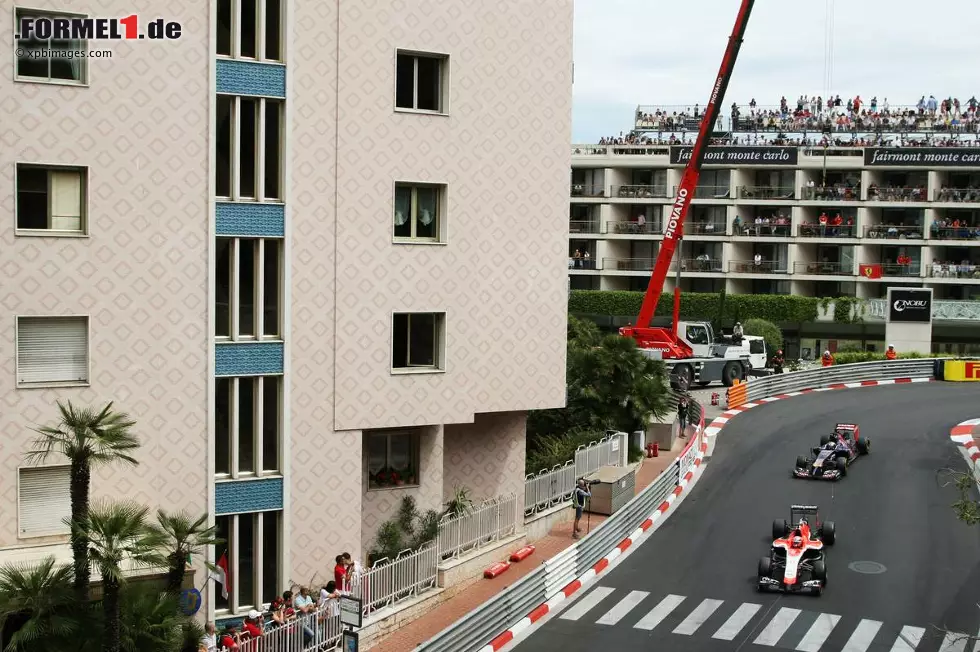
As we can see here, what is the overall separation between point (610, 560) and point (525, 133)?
36.6 feet

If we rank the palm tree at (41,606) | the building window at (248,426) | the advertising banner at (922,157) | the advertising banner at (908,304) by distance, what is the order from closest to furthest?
the palm tree at (41,606)
the building window at (248,426)
the advertising banner at (908,304)
the advertising banner at (922,157)

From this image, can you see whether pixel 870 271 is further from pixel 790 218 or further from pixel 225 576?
pixel 225 576

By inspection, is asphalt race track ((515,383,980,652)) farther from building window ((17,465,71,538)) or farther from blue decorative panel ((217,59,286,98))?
blue decorative panel ((217,59,286,98))

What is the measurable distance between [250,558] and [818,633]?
40.5ft

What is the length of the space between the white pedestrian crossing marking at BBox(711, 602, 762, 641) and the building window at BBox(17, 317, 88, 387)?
14.4 m

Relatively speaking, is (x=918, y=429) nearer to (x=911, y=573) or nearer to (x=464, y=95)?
(x=911, y=573)

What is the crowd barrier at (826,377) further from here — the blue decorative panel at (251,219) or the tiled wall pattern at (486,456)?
the blue decorative panel at (251,219)

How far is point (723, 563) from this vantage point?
31.3 metres

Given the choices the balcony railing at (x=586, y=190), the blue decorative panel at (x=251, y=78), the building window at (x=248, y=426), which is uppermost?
the balcony railing at (x=586, y=190)

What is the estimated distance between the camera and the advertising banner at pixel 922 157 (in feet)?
258

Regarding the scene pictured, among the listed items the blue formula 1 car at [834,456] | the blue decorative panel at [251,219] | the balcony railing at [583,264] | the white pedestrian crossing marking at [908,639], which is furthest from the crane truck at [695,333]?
the blue decorative panel at [251,219]

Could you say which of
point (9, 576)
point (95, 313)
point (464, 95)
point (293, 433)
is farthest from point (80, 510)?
point (464, 95)

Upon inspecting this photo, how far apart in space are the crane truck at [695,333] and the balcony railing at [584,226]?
2636cm

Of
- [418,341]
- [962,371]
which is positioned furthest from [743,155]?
[418,341]
